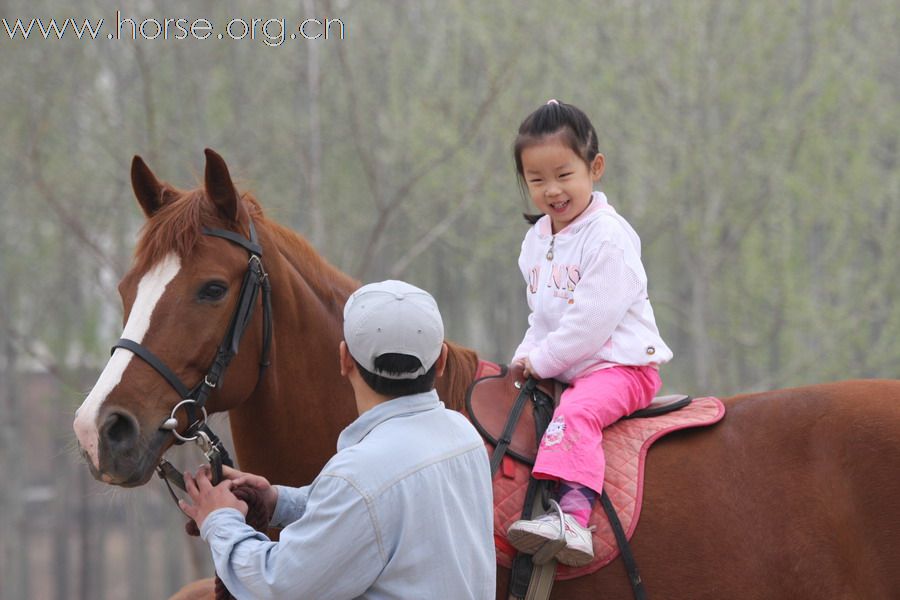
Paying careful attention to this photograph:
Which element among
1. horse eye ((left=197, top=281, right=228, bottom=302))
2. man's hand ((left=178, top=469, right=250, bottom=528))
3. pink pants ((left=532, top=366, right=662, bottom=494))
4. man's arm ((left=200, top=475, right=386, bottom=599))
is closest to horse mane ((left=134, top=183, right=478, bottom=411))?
horse eye ((left=197, top=281, right=228, bottom=302))

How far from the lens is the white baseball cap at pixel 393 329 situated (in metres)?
2.07

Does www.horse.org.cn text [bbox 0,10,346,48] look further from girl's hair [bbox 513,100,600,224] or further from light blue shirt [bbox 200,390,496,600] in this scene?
light blue shirt [bbox 200,390,496,600]

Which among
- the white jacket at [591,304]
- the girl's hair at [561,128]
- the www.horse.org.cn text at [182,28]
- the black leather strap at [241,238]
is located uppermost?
the www.horse.org.cn text at [182,28]

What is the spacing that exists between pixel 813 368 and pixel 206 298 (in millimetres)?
10985

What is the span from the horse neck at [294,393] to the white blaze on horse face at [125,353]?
13.3 inches

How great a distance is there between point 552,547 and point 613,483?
12.7 inches

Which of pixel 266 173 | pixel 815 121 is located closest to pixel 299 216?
pixel 266 173

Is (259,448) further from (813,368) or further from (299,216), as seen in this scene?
(813,368)

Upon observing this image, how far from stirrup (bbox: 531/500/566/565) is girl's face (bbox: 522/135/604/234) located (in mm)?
979

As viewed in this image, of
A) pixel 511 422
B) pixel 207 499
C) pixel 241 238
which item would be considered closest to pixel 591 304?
pixel 511 422

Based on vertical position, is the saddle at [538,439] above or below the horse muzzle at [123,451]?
below

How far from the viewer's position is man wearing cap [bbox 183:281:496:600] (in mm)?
1995

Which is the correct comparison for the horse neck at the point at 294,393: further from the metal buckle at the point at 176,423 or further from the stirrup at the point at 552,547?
the stirrup at the point at 552,547

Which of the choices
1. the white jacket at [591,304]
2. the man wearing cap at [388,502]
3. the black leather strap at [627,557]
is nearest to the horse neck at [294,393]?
the white jacket at [591,304]
